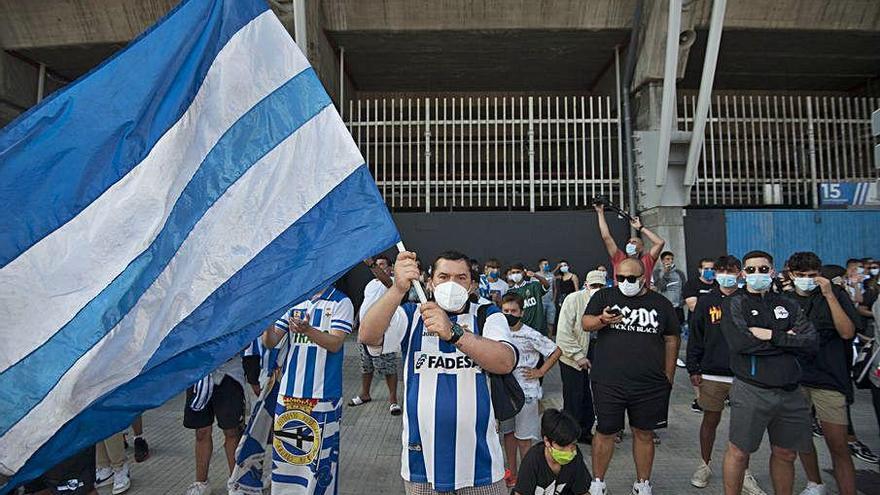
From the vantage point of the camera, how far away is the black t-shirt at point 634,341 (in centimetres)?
412

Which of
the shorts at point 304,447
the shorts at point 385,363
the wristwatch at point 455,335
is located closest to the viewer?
the wristwatch at point 455,335

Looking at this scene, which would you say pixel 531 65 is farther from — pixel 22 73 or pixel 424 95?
pixel 22 73

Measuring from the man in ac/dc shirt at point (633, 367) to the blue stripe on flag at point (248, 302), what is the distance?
237cm

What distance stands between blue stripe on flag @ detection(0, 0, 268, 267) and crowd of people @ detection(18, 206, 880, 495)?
4.05ft

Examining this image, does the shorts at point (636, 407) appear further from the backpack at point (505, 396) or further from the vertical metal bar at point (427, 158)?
the vertical metal bar at point (427, 158)

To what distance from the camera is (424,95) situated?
16.5 meters

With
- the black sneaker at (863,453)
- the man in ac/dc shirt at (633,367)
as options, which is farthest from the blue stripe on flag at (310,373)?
the black sneaker at (863,453)

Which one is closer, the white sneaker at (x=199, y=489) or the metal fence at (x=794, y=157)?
the white sneaker at (x=199, y=489)

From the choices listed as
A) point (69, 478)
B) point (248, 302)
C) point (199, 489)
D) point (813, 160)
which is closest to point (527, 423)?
point (199, 489)

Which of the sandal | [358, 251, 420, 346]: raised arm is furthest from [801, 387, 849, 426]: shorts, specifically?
the sandal

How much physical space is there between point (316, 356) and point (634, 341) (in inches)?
94.3

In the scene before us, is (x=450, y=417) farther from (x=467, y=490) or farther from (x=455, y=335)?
(x=455, y=335)

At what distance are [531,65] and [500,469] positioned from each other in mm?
13392

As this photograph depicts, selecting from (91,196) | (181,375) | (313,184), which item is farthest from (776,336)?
(91,196)
